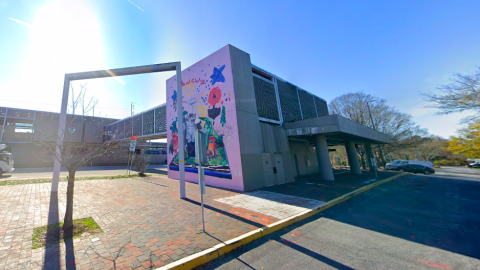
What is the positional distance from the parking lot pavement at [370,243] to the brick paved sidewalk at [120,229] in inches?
32.7

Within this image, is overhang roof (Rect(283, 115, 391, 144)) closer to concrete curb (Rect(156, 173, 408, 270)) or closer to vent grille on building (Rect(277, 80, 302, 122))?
vent grille on building (Rect(277, 80, 302, 122))

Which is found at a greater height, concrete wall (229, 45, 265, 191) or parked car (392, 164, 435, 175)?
concrete wall (229, 45, 265, 191)

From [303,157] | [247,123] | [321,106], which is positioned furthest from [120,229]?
[321,106]

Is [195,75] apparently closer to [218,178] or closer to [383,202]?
[218,178]

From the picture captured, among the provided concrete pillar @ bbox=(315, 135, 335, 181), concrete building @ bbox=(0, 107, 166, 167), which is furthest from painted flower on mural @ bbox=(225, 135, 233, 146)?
concrete building @ bbox=(0, 107, 166, 167)

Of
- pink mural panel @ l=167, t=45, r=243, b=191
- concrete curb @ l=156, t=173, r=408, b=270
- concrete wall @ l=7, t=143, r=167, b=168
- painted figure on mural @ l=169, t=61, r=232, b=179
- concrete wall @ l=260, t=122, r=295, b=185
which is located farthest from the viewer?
concrete wall @ l=7, t=143, r=167, b=168

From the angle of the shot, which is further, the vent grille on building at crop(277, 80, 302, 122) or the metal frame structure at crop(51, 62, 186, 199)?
the vent grille on building at crop(277, 80, 302, 122)

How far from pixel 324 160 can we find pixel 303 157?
19.0 feet

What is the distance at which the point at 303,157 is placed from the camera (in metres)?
19.5

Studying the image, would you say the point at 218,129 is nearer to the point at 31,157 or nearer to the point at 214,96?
the point at 214,96

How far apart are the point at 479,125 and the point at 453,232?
203 inches

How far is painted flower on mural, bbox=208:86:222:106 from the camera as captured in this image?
36.1ft

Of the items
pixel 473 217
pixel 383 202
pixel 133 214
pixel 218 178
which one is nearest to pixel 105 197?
pixel 133 214

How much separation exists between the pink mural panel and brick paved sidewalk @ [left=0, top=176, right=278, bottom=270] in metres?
3.14
